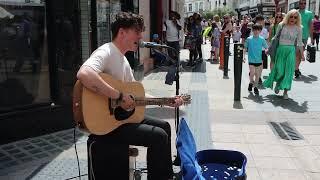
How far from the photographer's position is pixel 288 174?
4691mm

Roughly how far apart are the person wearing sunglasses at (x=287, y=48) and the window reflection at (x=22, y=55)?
14.6 ft

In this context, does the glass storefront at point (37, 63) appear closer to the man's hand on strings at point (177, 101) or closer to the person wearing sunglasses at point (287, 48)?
the man's hand on strings at point (177, 101)

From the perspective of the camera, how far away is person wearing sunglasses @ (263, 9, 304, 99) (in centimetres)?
850

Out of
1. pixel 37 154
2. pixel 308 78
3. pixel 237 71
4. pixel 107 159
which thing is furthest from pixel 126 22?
pixel 308 78

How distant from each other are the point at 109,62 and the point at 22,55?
8.93 feet

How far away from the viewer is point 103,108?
346 cm

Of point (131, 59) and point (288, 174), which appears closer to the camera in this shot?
point (288, 174)

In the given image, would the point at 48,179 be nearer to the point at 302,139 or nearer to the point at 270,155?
the point at 270,155

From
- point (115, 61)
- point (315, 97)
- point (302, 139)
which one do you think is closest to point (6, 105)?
point (115, 61)

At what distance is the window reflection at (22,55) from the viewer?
18.5ft

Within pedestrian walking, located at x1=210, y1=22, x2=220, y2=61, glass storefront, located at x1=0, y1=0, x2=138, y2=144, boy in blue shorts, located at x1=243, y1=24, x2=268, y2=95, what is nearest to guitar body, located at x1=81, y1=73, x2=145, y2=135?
glass storefront, located at x1=0, y1=0, x2=138, y2=144

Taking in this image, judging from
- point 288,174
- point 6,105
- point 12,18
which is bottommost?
point 288,174

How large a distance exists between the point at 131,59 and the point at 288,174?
5440 mm

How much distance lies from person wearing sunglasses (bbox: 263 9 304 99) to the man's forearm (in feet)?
19.0
